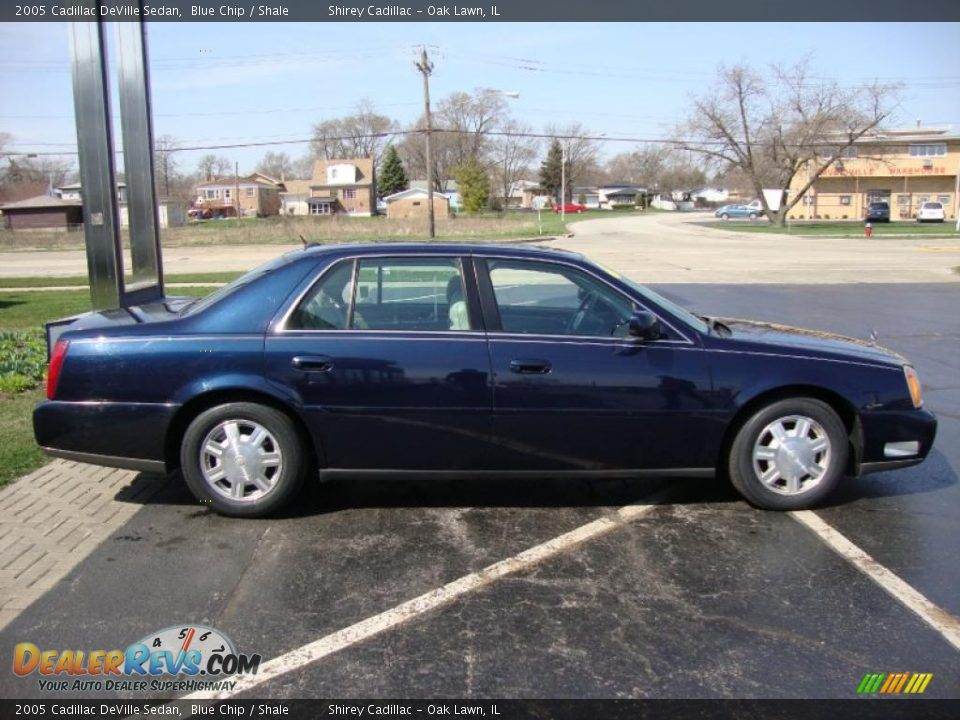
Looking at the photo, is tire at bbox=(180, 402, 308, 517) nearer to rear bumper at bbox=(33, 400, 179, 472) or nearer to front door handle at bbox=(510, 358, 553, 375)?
rear bumper at bbox=(33, 400, 179, 472)

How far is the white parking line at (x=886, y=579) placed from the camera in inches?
126

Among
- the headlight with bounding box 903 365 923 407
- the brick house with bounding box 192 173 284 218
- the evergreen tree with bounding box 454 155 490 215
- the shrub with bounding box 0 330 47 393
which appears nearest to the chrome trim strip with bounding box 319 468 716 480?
the headlight with bounding box 903 365 923 407

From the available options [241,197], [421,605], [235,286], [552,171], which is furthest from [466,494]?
[241,197]

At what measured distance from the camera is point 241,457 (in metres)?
4.22

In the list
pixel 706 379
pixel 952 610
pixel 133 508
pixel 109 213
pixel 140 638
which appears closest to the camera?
pixel 140 638

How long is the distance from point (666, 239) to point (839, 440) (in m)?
43.0

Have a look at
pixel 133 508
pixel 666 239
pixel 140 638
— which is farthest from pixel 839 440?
pixel 666 239

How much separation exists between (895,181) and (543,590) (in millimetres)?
76064

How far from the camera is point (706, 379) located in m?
4.23

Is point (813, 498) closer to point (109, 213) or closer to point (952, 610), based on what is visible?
point (952, 610)

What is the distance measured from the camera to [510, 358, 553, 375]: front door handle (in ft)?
13.6

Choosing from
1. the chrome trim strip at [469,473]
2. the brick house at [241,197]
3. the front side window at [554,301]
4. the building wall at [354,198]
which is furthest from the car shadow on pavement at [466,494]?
the brick house at [241,197]

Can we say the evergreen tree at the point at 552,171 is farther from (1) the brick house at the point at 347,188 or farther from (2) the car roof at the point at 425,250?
(2) the car roof at the point at 425,250

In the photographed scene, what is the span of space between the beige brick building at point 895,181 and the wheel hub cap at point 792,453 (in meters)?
63.6
